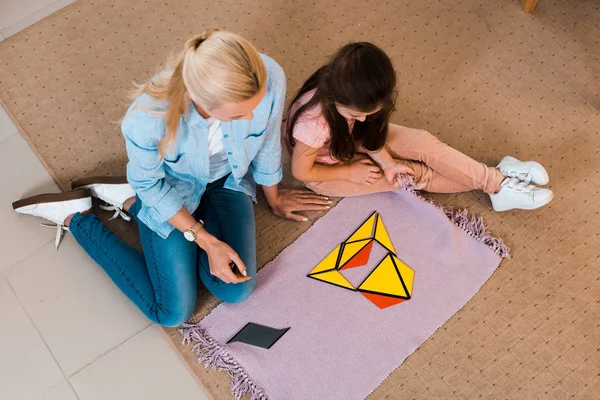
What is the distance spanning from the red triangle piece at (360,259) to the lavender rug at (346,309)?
1 cm

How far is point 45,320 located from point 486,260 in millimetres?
1046

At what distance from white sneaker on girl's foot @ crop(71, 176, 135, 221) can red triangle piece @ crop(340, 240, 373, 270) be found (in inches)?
21.5

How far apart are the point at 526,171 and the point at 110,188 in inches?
39.8

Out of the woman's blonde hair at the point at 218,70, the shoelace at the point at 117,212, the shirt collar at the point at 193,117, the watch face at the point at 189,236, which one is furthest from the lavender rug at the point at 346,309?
the woman's blonde hair at the point at 218,70

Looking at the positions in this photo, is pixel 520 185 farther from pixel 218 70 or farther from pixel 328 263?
pixel 218 70

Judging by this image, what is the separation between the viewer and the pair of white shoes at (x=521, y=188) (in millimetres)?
1455

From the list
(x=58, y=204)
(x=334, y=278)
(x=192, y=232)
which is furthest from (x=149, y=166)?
(x=334, y=278)

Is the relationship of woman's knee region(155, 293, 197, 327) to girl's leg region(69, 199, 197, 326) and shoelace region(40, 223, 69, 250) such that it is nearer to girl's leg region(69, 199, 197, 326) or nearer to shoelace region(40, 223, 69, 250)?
girl's leg region(69, 199, 197, 326)

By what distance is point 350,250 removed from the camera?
149 cm

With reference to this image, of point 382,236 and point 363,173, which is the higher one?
point 363,173

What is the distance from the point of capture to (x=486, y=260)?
1463 mm

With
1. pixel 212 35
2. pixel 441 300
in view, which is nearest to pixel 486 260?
pixel 441 300


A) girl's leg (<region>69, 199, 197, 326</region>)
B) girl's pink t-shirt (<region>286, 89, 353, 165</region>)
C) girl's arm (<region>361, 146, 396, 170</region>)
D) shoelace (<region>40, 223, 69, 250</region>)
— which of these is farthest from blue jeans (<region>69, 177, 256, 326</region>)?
girl's arm (<region>361, 146, 396, 170</region>)

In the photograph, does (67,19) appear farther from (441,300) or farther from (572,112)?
(572,112)
